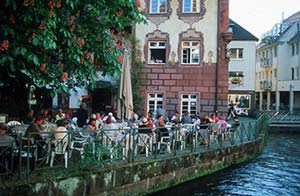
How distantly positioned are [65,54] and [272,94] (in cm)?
5534

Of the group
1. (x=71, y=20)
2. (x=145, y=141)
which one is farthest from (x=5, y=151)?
(x=145, y=141)

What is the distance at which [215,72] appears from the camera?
24578 millimetres

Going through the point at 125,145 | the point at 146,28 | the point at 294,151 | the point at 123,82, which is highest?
the point at 146,28

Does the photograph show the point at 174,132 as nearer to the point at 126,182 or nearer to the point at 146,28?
the point at 126,182

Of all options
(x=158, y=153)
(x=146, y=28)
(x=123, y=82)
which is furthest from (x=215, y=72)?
(x=158, y=153)

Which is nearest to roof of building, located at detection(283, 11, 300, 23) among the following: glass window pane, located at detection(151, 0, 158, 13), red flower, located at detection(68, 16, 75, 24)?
glass window pane, located at detection(151, 0, 158, 13)

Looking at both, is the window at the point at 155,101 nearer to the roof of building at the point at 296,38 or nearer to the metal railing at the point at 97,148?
the metal railing at the point at 97,148

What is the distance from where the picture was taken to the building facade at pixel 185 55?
965 inches

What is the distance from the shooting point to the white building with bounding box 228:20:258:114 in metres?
44.2

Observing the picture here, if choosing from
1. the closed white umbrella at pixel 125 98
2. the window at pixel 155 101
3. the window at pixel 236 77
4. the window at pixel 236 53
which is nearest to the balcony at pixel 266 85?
the window at pixel 236 77

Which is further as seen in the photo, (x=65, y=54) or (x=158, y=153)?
(x=158, y=153)

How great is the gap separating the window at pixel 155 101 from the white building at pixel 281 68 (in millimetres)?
30207

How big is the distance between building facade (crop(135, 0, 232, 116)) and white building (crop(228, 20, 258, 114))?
2006 centimetres

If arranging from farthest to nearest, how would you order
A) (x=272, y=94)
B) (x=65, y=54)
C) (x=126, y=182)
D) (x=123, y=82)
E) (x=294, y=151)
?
(x=272, y=94), (x=294, y=151), (x=123, y=82), (x=126, y=182), (x=65, y=54)
